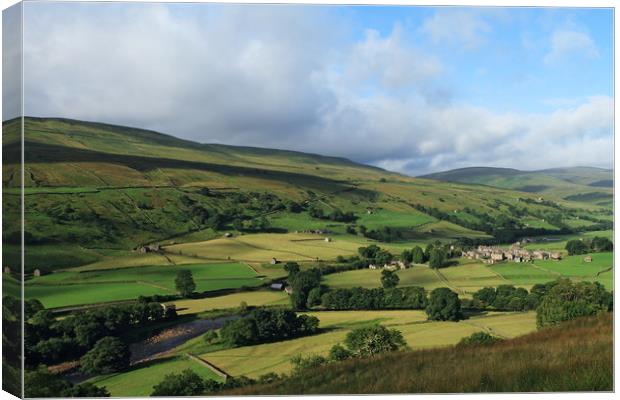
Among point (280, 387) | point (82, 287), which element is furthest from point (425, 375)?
point (82, 287)

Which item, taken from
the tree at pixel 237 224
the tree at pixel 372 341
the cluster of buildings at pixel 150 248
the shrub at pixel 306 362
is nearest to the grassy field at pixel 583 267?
the tree at pixel 372 341

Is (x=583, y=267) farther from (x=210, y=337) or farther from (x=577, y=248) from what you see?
(x=210, y=337)

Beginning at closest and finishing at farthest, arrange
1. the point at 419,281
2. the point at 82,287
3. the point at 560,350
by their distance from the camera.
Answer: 1. the point at 560,350
2. the point at 82,287
3. the point at 419,281

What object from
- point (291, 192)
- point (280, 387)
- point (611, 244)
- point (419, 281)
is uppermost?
point (291, 192)

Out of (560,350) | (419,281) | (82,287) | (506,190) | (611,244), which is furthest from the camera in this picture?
(506,190)

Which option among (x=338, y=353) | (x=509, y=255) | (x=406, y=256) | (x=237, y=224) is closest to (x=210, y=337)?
(x=237, y=224)

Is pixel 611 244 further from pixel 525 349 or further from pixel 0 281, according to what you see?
pixel 0 281

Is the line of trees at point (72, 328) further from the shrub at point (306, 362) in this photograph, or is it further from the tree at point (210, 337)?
the shrub at point (306, 362)
